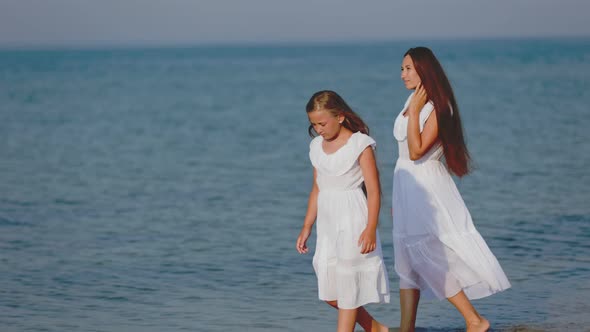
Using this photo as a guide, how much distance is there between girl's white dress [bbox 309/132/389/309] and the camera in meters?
5.21

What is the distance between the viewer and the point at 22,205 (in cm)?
1358

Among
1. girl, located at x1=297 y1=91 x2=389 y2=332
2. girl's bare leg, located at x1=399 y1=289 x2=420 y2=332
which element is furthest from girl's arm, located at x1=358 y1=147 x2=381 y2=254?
girl's bare leg, located at x1=399 y1=289 x2=420 y2=332

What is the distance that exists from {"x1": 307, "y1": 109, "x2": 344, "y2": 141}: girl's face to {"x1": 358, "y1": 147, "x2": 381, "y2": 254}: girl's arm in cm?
23

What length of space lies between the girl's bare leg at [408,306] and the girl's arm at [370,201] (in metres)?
0.59

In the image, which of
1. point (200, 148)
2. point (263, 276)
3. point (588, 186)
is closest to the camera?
point (263, 276)

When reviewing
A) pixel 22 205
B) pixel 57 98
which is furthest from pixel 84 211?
pixel 57 98

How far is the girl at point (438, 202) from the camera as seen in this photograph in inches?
211

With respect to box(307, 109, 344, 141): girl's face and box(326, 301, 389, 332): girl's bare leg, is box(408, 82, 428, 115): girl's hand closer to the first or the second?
box(307, 109, 344, 141): girl's face

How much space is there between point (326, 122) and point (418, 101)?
0.58 m

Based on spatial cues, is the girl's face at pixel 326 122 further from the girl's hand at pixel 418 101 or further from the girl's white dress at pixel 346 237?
the girl's hand at pixel 418 101

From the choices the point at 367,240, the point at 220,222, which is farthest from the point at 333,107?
the point at 220,222

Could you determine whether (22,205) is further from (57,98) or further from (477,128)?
(57,98)

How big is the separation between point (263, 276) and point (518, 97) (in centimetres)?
2985

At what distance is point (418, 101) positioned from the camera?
538 cm
